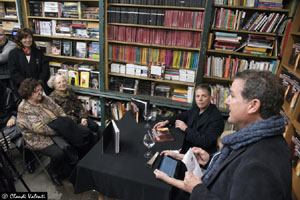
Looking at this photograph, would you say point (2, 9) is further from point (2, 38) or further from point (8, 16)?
point (2, 38)

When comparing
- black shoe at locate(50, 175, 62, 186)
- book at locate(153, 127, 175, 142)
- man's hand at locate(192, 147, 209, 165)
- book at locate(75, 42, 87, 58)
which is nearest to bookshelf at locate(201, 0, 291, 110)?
book at locate(153, 127, 175, 142)

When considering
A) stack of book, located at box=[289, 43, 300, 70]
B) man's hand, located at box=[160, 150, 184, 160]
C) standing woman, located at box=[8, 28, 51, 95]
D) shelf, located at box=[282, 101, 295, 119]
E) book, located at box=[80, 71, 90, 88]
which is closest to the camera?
man's hand, located at box=[160, 150, 184, 160]

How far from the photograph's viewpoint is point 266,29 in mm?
2555

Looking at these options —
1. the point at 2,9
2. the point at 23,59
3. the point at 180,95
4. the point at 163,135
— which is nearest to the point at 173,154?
the point at 163,135

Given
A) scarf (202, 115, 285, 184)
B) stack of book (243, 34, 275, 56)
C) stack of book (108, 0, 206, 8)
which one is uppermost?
stack of book (108, 0, 206, 8)

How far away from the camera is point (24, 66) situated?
9.81 ft

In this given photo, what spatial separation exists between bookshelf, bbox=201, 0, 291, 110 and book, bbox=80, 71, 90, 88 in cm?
195

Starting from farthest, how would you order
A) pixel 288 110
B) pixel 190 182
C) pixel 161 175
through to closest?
pixel 288 110
pixel 161 175
pixel 190 182

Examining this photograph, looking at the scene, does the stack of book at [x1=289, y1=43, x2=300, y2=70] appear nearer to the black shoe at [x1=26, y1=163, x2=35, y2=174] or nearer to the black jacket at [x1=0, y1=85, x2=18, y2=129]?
the black shoe at [x1=26, y1=163, x2=35, y2=174]

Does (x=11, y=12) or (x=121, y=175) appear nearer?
(x=121, y=175)

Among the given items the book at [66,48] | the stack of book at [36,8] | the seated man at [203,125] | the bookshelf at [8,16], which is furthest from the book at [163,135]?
the bookshelf at [8,16]

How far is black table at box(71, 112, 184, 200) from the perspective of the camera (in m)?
1.39

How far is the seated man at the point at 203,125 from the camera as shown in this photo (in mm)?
2057

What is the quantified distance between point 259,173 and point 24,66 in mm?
3352
